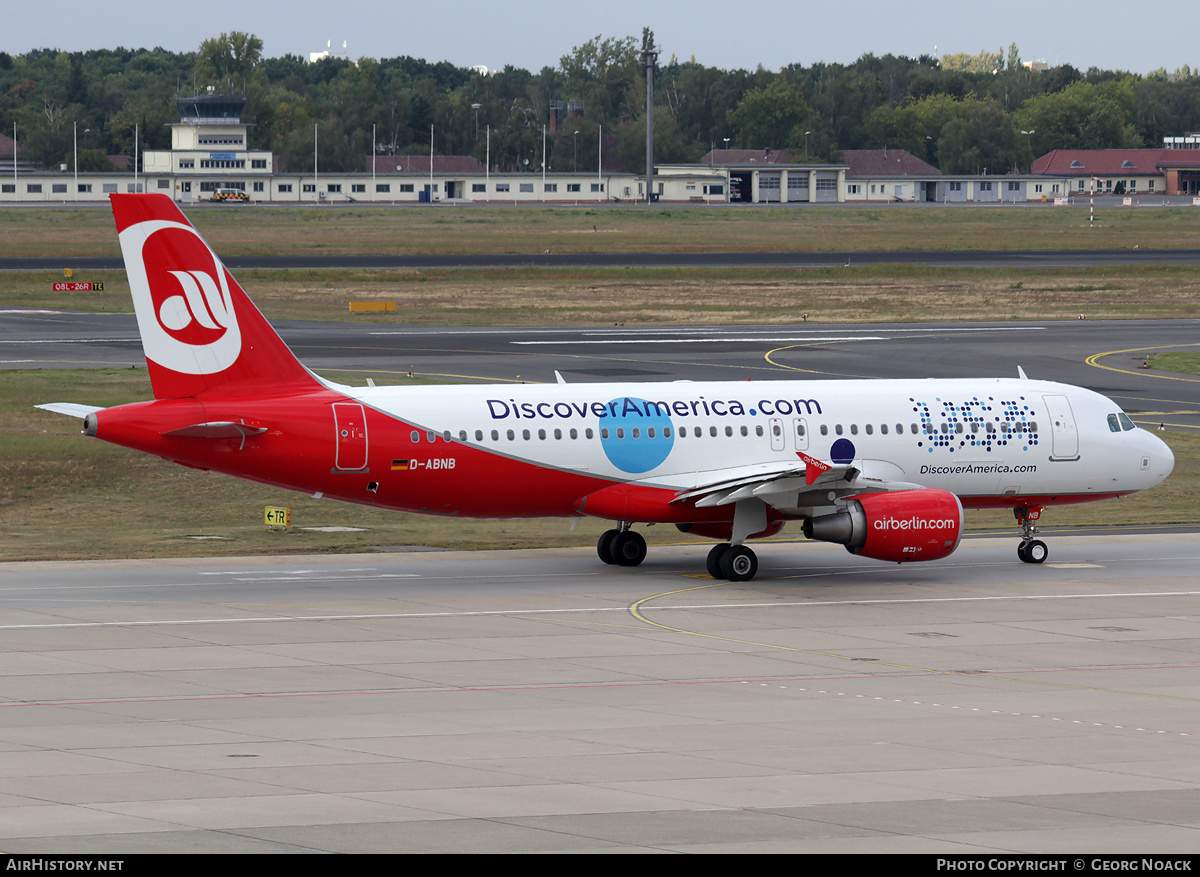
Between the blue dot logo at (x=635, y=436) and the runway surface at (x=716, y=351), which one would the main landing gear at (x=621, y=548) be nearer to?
the blue dot logo at (x=635, y=436)

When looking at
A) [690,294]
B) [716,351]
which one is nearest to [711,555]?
[716,351]

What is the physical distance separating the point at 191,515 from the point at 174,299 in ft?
42.6

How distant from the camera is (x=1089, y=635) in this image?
30953 millimetres

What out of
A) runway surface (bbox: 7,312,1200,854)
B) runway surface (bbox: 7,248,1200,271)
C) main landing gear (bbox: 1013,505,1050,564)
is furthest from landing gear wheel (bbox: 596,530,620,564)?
runway surface (bbox: 7,248,1200,271)

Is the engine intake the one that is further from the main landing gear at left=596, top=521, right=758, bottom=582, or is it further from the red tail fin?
the red tail fin

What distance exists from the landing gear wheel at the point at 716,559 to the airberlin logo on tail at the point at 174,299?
472 inches

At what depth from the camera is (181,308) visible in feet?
112

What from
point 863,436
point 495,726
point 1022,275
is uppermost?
point 1022,275

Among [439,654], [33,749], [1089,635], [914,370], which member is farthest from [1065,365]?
[33,749]

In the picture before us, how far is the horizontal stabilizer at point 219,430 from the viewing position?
3316 centimetres

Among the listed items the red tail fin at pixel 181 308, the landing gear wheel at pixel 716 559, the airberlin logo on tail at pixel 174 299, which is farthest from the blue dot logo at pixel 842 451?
the airberlin logo on tail at pixel 174 299

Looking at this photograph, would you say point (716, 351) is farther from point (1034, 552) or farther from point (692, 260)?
point (692, 260)

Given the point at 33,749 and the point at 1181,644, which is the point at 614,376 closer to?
the point at 1181,644

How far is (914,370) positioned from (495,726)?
51549 mm
